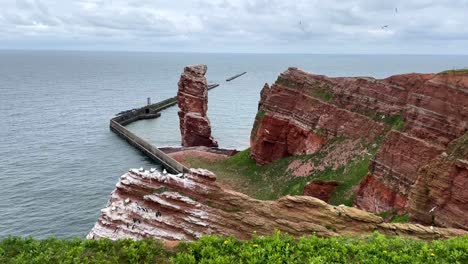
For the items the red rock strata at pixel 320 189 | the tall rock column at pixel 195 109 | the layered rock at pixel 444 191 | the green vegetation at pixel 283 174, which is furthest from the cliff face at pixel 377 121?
the tall rock column at pixel 195 109

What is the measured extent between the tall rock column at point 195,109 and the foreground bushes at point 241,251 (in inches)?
2329

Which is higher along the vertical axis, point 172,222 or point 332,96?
point 332,96

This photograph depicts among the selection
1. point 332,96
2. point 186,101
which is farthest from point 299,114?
point 186,101

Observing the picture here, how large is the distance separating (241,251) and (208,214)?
742cm

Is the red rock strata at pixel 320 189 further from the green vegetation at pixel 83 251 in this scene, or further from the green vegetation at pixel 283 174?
the green vegetation at pixel 83 251

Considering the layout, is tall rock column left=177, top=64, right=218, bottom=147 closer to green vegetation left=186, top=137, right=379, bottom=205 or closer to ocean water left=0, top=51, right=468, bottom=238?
ocean water left=0, top=51, right=468, bottom=238

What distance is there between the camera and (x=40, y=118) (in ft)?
349

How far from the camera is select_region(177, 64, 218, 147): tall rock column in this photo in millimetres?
77000

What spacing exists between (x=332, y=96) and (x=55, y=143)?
5533 centimetres

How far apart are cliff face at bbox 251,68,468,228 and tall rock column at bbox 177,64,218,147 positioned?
16893mm

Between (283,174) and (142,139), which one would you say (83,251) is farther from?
(142,139)

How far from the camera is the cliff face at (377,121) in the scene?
3322 centimetres

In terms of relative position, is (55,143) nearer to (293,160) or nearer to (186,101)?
(186,101)

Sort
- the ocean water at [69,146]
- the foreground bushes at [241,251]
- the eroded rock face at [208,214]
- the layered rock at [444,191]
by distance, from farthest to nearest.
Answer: the ocean water at [69,146]
the layered rock at [444,191]
the eroded rock face at [208,214]
the foreground bushes at [241,251]
